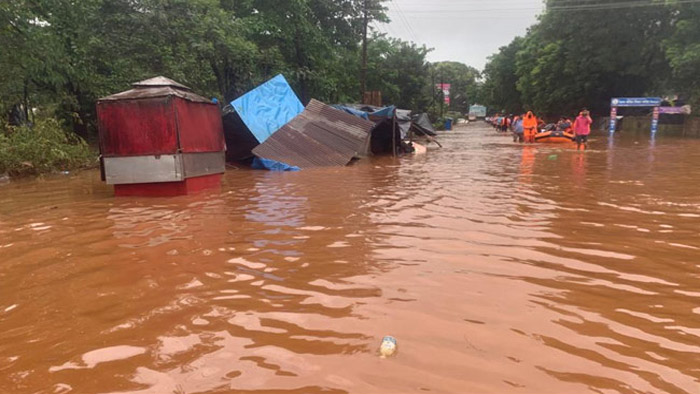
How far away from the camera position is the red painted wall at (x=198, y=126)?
9.06 m

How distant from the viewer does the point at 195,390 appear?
2.34 meters

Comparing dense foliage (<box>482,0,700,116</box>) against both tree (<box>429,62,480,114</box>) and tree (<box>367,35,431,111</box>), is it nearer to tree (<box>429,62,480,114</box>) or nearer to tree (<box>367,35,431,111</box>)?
tree (<box>367,35,431,111</box>)

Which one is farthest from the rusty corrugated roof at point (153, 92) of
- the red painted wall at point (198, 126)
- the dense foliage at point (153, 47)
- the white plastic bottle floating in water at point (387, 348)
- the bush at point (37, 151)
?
the white plastic bottle floating in water at point (387, 348)

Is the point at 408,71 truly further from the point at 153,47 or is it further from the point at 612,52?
the point at 153,47

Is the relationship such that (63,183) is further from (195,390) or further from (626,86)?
(626,86)

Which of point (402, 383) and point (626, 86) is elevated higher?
point (626, 86)

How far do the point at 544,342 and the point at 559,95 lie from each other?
159 ft

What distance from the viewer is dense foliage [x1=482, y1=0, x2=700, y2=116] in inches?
1026

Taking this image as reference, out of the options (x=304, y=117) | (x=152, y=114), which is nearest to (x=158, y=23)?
(x=304, y=117)

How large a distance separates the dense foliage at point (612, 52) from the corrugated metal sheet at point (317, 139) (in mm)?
19207

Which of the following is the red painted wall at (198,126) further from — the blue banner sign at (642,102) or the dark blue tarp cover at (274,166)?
the blue banner sign at (642,102)

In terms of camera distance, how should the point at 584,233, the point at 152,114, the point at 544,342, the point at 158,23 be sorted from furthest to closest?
the point at 158,23
the point at 152,114
the point at 584,233
the point at 544,342

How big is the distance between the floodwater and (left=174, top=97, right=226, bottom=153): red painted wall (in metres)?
2.41

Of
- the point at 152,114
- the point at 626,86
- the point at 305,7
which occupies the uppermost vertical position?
the point at 305,7
